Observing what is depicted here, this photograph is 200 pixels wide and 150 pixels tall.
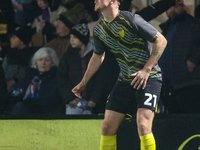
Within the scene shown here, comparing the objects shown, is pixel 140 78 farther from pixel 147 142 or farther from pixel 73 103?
pixel 73 103

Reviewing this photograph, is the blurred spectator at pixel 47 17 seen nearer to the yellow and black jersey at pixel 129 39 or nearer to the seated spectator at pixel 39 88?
the seated spectator at pixel 39 88

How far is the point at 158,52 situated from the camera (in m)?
3.53

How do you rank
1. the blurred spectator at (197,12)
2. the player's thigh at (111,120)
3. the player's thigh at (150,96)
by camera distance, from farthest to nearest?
the blurred spectator at (197,12)
the player's thigh at (111,120)
the player's thigh at (150,96)

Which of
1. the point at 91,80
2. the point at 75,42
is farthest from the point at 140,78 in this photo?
the point at 75,42

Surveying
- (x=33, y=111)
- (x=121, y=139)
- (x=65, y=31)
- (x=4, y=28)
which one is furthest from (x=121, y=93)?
(x=4, y=28)

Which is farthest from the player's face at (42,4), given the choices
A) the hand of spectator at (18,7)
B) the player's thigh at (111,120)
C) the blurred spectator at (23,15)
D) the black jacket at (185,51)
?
the player's thigh at (111,120)

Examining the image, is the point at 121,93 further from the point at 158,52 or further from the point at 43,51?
the point at 43,51

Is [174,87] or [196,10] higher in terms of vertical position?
[196,10]

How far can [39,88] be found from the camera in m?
5.49

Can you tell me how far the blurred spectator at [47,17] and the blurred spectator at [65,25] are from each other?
0.21 m

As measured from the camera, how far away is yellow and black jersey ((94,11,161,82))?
3.53m

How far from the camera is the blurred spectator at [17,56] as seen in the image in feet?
18.9

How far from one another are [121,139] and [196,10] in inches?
78.6

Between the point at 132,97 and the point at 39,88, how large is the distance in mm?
2123
